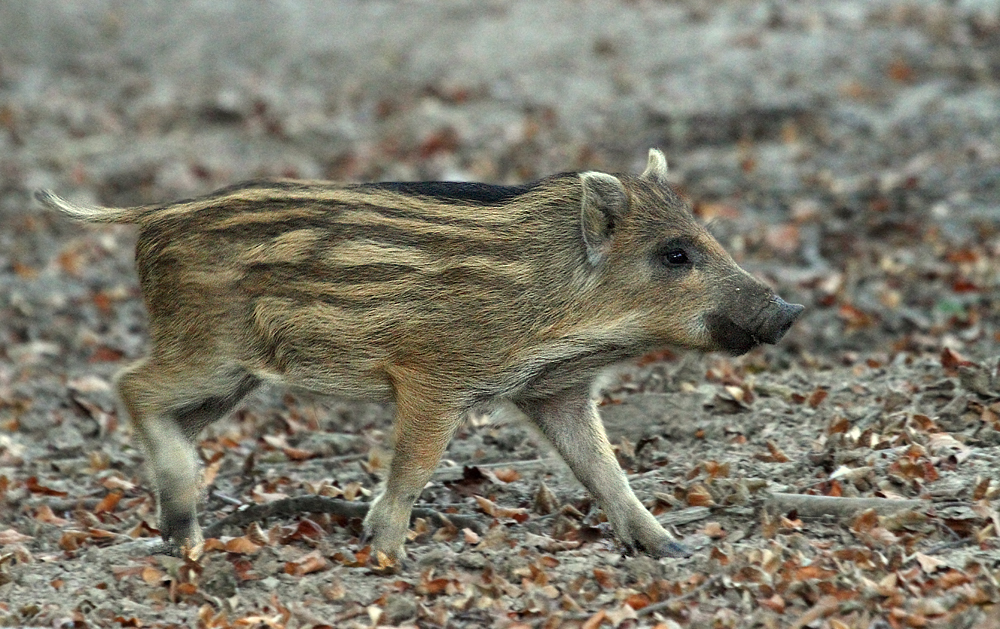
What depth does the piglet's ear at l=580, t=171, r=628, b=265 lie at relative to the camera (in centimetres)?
516

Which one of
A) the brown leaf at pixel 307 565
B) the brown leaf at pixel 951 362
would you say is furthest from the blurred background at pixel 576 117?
the brown leaf at pixel 307 565

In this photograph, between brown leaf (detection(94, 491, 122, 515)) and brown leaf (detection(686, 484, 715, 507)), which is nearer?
brown leaf (detection(686, 484, 715, 507))

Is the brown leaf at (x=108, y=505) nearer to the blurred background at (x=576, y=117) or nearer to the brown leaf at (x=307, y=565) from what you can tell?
the brown leaf at (x=307, y=565)

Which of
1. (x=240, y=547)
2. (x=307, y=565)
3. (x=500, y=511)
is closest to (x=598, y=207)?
(x=500, y=511)

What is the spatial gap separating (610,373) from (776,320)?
0.74 meters

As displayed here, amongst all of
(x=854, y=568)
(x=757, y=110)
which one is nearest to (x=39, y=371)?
(x=854, y=568)

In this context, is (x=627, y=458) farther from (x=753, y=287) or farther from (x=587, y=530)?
(x=753, y=287)

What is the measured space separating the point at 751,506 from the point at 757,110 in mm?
7309

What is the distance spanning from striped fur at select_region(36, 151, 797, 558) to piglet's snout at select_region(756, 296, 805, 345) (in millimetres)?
12

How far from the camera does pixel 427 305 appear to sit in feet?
16.6

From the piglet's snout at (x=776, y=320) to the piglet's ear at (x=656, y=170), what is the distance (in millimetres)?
805

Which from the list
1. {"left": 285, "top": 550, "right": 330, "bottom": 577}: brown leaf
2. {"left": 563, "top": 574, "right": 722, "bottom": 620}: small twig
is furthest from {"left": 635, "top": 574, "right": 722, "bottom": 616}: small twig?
{"left": 285, "top": 550, "right": 330, "bottom": 577}: brown leaf

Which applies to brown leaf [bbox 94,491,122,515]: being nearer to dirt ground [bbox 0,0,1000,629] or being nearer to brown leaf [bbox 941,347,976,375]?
dirt ground [bbox 0,0,1000,629]

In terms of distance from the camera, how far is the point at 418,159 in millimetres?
12383
